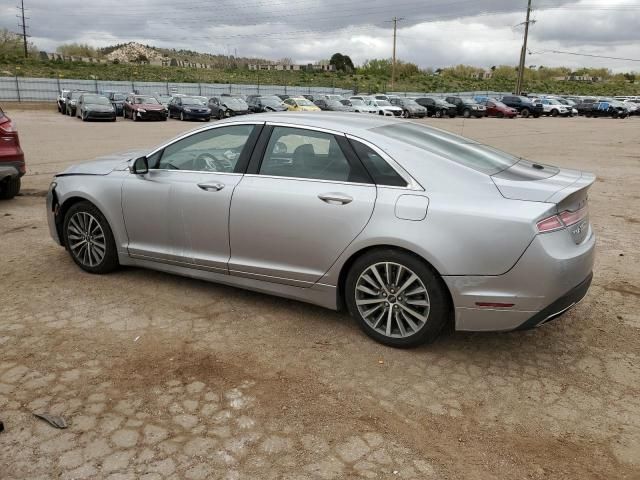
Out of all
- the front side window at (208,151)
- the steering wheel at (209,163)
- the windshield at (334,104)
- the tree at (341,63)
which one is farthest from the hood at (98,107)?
the tree at (341,63)

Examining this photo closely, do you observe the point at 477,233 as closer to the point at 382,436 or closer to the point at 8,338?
the point at 382,436

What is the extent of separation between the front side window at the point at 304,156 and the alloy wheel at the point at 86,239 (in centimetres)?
185

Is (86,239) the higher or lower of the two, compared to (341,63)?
lower

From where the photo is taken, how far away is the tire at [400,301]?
11.8ft

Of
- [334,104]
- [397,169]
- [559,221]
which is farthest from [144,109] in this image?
[559,221]

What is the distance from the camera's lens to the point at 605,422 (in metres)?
3.05

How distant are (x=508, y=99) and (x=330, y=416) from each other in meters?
48.6

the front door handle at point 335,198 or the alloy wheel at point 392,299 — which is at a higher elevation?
the front door handle at point 335,198

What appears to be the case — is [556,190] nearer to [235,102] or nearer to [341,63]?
[235,102]

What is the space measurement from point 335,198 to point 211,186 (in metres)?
1.09

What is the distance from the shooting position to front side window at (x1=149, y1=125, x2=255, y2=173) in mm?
4441

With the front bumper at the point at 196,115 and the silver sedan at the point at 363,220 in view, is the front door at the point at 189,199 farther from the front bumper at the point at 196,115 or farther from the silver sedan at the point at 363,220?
the front bumper at the point at 196,115

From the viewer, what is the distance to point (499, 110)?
44250 mm

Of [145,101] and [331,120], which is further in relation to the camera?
[145,101]
